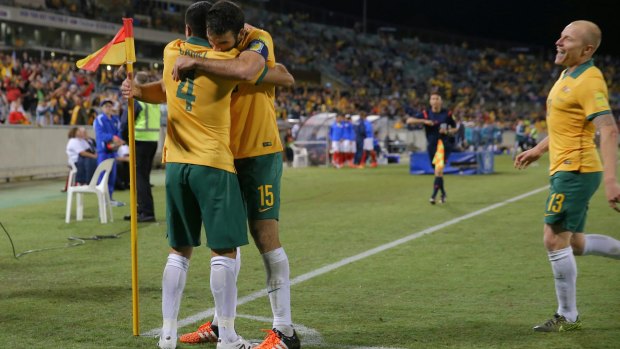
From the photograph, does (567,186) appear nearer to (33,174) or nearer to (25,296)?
(25,296)

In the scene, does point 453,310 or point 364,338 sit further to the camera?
point 453,310

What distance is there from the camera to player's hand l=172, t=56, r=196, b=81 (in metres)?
4.77

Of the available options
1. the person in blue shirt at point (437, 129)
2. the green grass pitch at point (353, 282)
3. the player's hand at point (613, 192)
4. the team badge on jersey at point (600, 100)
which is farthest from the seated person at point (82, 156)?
the player's hand at point (613, 192)

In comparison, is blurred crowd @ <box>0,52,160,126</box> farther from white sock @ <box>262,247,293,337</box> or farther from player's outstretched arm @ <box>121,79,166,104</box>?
white sock @ <box>262,247,293,337</box>

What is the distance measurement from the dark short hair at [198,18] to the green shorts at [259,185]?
81 cm

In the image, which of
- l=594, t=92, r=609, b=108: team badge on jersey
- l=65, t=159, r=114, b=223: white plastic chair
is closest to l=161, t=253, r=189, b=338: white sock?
l=594, t=92, r=609, b=108: team badge on jersey

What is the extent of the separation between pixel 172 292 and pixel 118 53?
5.92 feet

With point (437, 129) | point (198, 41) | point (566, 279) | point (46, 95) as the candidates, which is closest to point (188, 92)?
point (198, 41)

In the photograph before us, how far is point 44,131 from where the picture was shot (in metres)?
22.5

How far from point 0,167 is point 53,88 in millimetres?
8544

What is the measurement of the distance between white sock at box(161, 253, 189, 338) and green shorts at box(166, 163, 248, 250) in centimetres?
31

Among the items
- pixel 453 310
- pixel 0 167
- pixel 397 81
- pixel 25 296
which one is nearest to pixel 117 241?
pixel 25 296

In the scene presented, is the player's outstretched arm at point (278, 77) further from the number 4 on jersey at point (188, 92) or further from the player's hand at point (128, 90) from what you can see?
the player's hand at point (128, 90)

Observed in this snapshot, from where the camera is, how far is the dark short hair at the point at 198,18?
4.96 m
